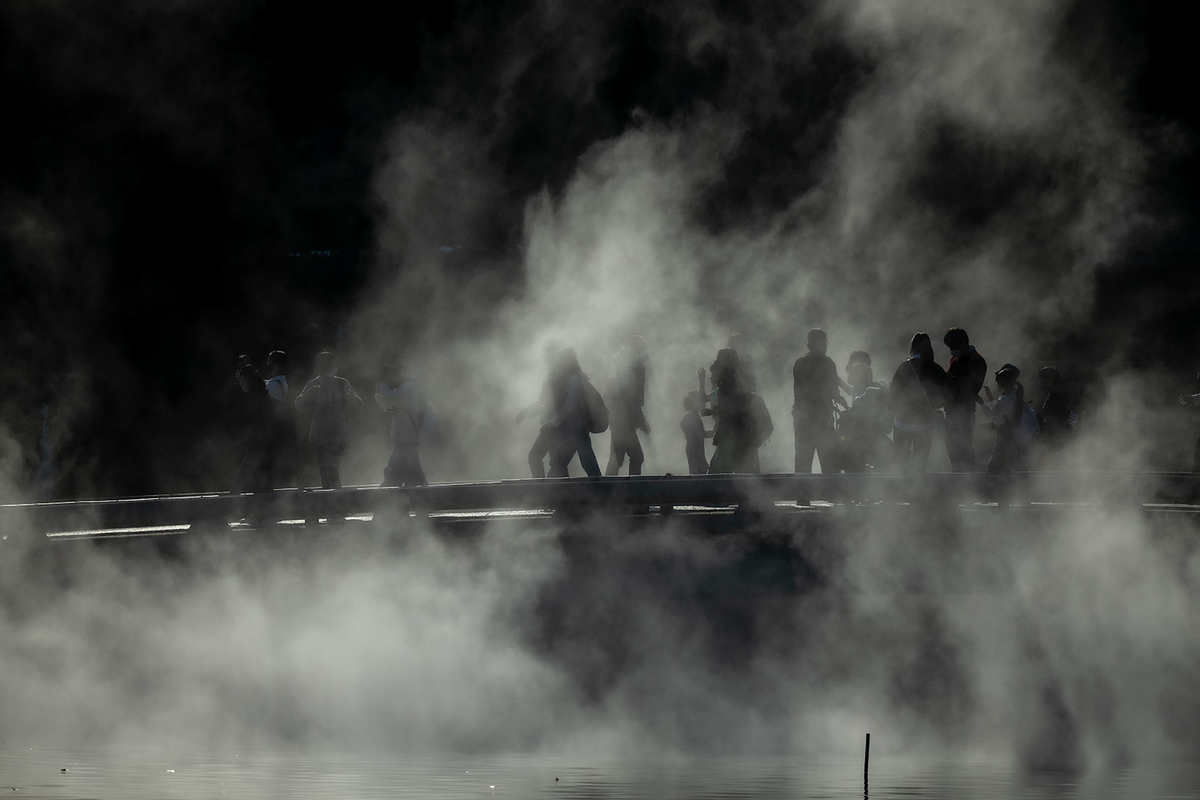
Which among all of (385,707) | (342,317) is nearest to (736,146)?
(342,317)

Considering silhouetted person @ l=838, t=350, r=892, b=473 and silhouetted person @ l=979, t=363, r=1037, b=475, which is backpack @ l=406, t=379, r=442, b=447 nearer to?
silhouetted person @ l=838, t=350, r=892, b=473

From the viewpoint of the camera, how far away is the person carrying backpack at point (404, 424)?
10164 mm

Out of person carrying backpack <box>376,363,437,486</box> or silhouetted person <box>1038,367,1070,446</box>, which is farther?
silhouetted person <box>1038,367,1070,446</box>

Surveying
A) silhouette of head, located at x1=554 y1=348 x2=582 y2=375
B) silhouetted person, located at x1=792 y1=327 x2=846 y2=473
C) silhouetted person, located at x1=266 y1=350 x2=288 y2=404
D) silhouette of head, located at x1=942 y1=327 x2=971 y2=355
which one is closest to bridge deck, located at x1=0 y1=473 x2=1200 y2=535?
silhouette of head, located at x1=942 y1=327 x2=971 y2=355

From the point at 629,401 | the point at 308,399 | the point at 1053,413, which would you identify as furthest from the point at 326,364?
the point at 1053,413

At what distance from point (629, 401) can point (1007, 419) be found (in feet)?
8.94

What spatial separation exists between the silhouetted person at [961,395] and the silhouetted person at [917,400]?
0.08 m

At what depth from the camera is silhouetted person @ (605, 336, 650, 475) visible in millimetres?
A: 11242

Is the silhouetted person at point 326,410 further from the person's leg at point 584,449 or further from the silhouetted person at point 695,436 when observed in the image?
the silhouetted person at point 695,436

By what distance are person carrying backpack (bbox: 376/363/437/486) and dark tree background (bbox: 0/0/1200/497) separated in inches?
265

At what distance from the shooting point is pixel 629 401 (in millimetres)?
11258

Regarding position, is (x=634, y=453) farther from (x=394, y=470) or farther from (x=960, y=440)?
(x=960, y=440)

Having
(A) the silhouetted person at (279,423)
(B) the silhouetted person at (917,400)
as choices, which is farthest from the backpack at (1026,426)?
(A) the silhouetted person at (279,423)

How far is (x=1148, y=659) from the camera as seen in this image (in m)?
8.13
